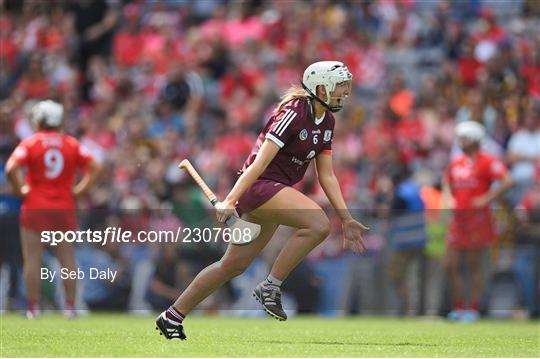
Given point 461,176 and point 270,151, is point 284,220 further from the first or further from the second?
point 461,176

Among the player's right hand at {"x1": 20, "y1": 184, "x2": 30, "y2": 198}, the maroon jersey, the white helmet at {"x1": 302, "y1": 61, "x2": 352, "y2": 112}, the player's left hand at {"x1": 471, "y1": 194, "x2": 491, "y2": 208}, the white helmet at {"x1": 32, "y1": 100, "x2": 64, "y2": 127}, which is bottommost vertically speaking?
the player's left hand at {"x1": 471, "y1": 194, "x2": 491, "y2": 208}

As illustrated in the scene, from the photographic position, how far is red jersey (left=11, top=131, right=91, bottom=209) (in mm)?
14211

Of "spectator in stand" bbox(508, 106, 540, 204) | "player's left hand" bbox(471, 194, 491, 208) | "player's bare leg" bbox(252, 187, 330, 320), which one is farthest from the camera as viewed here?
"spectator in stand" bbox(508, 106, 540, 204)

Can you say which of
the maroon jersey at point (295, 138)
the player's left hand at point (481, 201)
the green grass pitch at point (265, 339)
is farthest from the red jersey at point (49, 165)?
the player's left hand at point (481, 201)

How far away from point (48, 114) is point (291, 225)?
463 centimetres

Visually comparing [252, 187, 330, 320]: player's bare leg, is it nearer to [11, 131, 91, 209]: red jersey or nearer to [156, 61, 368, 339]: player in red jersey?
[156, 61, 368, 339]: player in red jersey

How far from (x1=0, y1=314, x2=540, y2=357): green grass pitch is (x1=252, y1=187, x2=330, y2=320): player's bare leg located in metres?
0.42

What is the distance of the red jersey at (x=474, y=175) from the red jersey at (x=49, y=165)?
5025 mm

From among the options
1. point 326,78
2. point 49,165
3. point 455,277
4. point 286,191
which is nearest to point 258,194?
point 286,191

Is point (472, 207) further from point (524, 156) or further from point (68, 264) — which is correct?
point (68, 264)

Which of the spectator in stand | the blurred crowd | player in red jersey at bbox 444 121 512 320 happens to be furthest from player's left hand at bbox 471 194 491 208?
the spectator in stand

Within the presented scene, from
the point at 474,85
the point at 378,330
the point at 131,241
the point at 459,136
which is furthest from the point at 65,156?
the point at 474,85

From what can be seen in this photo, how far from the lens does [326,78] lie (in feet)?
35.1

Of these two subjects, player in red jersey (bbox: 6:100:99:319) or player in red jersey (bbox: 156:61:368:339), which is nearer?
player in red jersey (bbox: 156:61:368:339)
